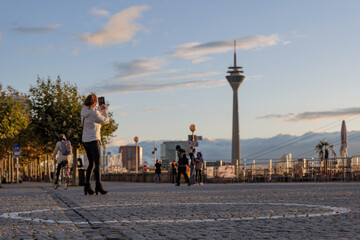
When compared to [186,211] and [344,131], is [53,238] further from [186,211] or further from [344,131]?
[344,131]

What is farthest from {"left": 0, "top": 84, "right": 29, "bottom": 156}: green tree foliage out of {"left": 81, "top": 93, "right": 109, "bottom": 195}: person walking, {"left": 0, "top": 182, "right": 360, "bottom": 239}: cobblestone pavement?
{"left": 0, "top": 182, "right": 360, "bottom": 239}: cobblestone pavement

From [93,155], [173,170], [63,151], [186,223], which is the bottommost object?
[173,170]

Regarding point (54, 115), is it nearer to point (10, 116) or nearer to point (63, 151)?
point (10, 116)

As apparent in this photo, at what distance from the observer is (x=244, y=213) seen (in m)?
9.34

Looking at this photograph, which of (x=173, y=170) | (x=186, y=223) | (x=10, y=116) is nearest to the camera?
(x=186, y=223)

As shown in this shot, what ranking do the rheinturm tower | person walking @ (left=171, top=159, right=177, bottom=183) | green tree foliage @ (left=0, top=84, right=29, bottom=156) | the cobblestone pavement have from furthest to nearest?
the rheinturm tower, person walking @ (left=171, top=159, right=177, bottom=183), green tree foliage @ (left=0, top=84, right=29, bottom=156), the cobblestone pavement

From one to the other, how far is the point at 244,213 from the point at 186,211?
3.30ft

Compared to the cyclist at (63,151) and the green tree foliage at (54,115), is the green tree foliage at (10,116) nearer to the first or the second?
the green tree foliage at (54,115)

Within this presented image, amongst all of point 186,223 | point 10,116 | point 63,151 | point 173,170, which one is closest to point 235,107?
point 173,170

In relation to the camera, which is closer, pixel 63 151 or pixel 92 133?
pixel 92 133

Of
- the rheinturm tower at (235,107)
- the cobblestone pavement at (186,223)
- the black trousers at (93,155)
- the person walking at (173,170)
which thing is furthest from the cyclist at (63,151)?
the rheinturm tower at (235,107)

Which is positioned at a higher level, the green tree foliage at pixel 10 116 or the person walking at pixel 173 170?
the green tree foliage at pixel 10 116

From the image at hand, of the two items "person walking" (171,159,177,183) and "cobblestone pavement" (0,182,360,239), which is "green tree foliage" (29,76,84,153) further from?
"cobblestone pavement" (0,182,360,239)

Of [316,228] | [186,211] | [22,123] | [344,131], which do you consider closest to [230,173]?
[344,131]
